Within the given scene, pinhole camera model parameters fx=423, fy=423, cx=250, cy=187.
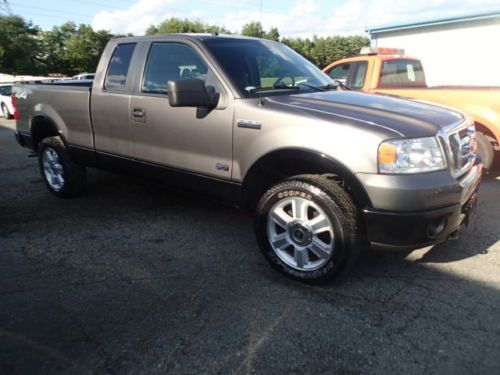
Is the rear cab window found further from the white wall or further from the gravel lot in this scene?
the white wall

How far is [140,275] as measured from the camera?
3326mm

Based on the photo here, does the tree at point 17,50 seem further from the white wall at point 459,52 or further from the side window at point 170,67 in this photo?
the side window at point 170,67

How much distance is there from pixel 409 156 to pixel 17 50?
5434cm

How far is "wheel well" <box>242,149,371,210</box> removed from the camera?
2785 mm

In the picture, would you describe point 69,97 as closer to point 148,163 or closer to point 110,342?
point 148,163

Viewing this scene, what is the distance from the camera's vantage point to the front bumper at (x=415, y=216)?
8.65 feet

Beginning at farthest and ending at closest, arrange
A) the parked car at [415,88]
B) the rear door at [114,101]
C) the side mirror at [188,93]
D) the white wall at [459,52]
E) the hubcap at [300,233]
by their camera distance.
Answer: the white wall at [459,52]
the parked car at [415,88]
the rear door at [114,101]
the side mirror at [188,93]
the hubcap at [300,233]

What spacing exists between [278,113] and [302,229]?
859 mm

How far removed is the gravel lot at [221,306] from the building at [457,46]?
12484 mm

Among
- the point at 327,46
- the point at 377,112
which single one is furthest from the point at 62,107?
the point at 327,46

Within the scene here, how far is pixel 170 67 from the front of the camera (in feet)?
12.7

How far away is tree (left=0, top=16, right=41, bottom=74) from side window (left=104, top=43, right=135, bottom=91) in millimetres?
48456

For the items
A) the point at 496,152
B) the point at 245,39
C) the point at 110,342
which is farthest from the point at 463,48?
the point at 110,342

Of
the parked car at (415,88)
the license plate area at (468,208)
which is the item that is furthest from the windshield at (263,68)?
the parked car at (415,88)
